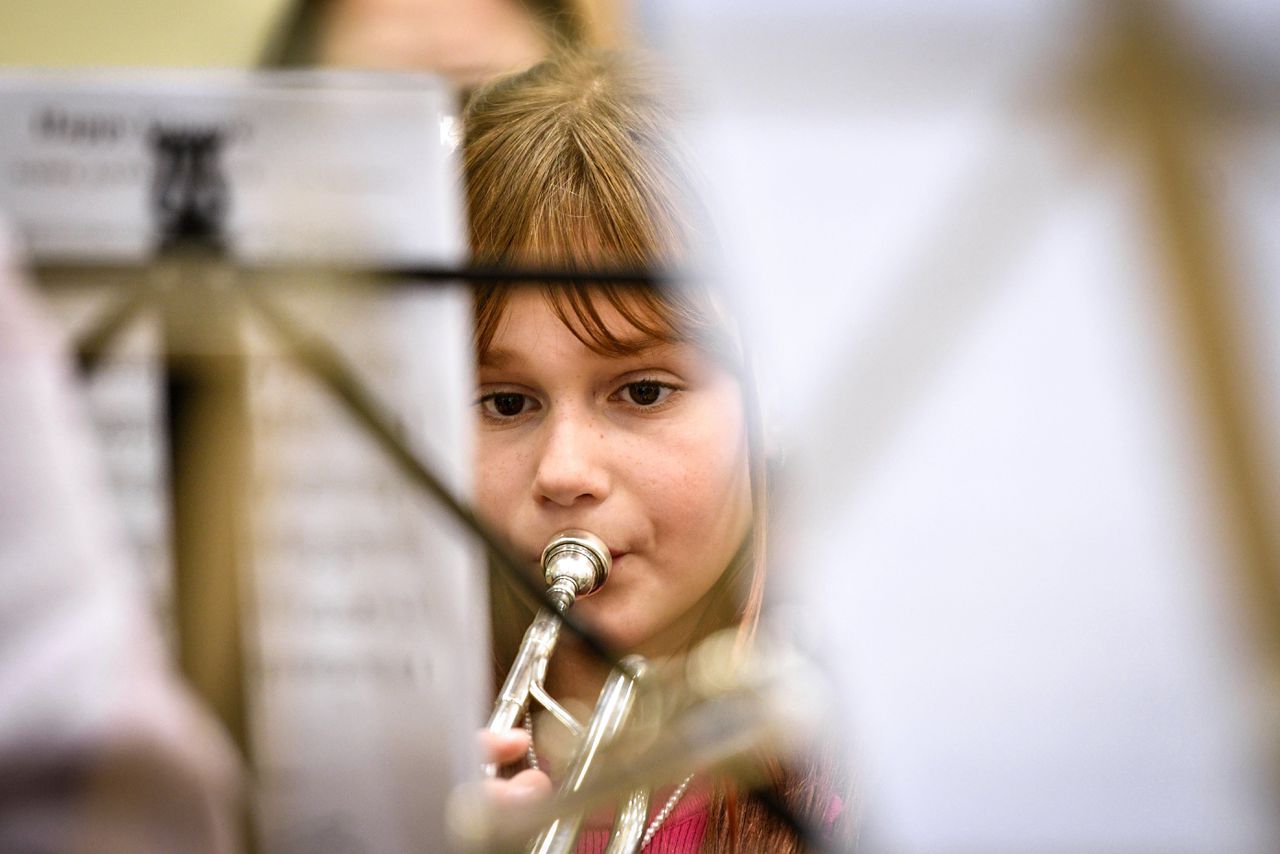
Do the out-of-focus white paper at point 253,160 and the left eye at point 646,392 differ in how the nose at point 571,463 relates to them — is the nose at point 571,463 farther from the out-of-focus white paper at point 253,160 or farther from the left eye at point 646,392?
the out-of-focus white paper at point 253,160

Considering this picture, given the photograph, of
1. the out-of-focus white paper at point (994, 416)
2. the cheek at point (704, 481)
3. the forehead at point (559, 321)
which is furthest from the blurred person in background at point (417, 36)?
the out-of-focus white paper at point (994, 416)

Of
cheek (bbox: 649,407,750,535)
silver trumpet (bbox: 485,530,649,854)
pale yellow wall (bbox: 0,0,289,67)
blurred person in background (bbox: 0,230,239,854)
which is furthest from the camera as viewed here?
pale yellow wall (bbox: 0,0,289,67)

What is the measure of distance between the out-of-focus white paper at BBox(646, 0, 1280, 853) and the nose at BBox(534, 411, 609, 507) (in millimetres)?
318

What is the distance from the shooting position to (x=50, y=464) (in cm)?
29

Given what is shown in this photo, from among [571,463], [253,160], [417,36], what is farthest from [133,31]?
[253,160]

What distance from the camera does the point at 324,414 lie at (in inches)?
16.6

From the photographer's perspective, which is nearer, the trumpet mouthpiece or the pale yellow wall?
the trumpet mouthpiece

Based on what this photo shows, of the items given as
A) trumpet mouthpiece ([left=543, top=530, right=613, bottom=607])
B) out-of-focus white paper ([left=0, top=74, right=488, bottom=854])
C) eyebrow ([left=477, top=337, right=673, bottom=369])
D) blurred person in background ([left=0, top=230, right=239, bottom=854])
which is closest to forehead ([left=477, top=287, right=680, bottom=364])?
eyebrow ([left=477, top=337, right=673, bottom=369])

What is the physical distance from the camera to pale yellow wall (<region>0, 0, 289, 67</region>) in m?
0.97

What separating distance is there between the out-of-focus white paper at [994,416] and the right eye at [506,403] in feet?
1.15

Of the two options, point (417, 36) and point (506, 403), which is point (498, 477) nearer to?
point (506, 403)

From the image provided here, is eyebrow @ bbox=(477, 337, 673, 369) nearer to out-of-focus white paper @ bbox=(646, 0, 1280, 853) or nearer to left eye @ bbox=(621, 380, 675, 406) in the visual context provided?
left eye @ bbox=(621, 380, 675, 406)

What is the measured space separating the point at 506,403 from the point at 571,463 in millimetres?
62

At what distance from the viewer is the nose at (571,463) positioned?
27.8 inches
